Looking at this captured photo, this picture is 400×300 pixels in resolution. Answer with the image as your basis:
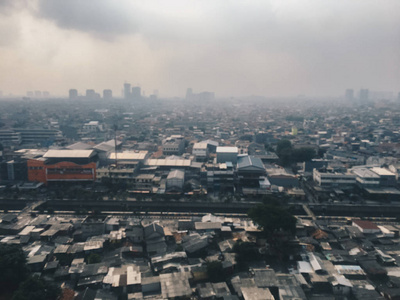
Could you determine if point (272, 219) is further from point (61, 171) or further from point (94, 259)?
point (61, 171)

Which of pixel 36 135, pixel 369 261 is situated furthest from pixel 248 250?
pixel 36 135

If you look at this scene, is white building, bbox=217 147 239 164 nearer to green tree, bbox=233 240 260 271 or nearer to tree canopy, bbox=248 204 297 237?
tree canopy, bbox=248 204 297 237

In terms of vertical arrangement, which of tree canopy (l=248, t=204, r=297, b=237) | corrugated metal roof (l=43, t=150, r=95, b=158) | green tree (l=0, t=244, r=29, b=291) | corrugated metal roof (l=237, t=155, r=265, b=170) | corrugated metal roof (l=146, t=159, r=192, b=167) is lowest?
green tree (l=0, t=244, r=29, b=291)

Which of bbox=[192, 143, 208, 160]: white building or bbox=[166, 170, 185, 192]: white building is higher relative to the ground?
bbox=[192, 143, 208, 160]: white building

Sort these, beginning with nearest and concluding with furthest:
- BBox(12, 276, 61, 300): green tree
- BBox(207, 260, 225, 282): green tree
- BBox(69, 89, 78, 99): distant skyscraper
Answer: BBox(12, 276, 61, 300): green tree → BBox(207, 260, 225, 282): green tree → BBox(69, 89, 78, 99): distant skyscraper

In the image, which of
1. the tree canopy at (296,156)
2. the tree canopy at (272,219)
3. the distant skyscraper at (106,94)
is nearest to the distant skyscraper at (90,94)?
the distant skyscraper at (106,94)

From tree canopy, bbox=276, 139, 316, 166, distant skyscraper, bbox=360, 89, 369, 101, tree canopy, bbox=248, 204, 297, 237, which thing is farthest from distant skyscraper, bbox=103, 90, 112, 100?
tree canopy, bbox=248, 204, 297, 237

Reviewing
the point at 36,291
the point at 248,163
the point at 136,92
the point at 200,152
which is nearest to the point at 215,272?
the point at 36,291
